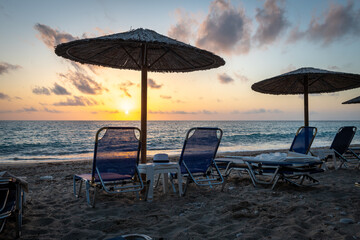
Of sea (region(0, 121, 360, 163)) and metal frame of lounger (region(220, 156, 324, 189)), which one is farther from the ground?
metal frame of lounger (region(220, 156, 324, 189))

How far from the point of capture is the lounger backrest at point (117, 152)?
11.3 ft

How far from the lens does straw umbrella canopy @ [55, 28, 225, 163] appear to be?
3627mm

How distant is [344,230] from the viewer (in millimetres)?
2430

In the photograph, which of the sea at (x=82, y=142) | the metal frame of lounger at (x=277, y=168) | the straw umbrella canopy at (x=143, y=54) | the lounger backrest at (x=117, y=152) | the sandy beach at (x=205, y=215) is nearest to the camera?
the sandy beach at (x=205, y=215)

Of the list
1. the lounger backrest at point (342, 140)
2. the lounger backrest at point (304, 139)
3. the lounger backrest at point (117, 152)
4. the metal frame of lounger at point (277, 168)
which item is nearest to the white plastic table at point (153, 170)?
the lounger backrest at point (117, 152)

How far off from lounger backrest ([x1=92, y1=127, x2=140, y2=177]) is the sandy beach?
0.50 meters

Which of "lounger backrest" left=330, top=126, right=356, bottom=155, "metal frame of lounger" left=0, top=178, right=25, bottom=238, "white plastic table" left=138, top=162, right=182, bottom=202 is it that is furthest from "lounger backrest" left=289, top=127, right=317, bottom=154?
"metal frame of lounger" left=0, top=178, right=25, bottom=238

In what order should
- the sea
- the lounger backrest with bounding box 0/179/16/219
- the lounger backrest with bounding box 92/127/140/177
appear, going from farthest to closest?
the sea → the lounger backrest with bounding box 92/127/140/177 → the lounger backrest with bounding box 0/179/16/219

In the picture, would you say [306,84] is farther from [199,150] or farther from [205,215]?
[205,215]

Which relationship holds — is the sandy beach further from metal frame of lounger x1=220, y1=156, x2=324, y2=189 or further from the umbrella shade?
the umbrella shade

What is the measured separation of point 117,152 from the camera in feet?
11.8

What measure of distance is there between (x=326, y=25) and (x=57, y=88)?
30.9 meters

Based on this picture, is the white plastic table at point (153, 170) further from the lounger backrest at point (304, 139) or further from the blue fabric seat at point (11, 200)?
the lounger backrest at point (304, 139)

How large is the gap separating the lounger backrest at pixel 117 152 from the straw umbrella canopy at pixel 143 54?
17.3 inches
